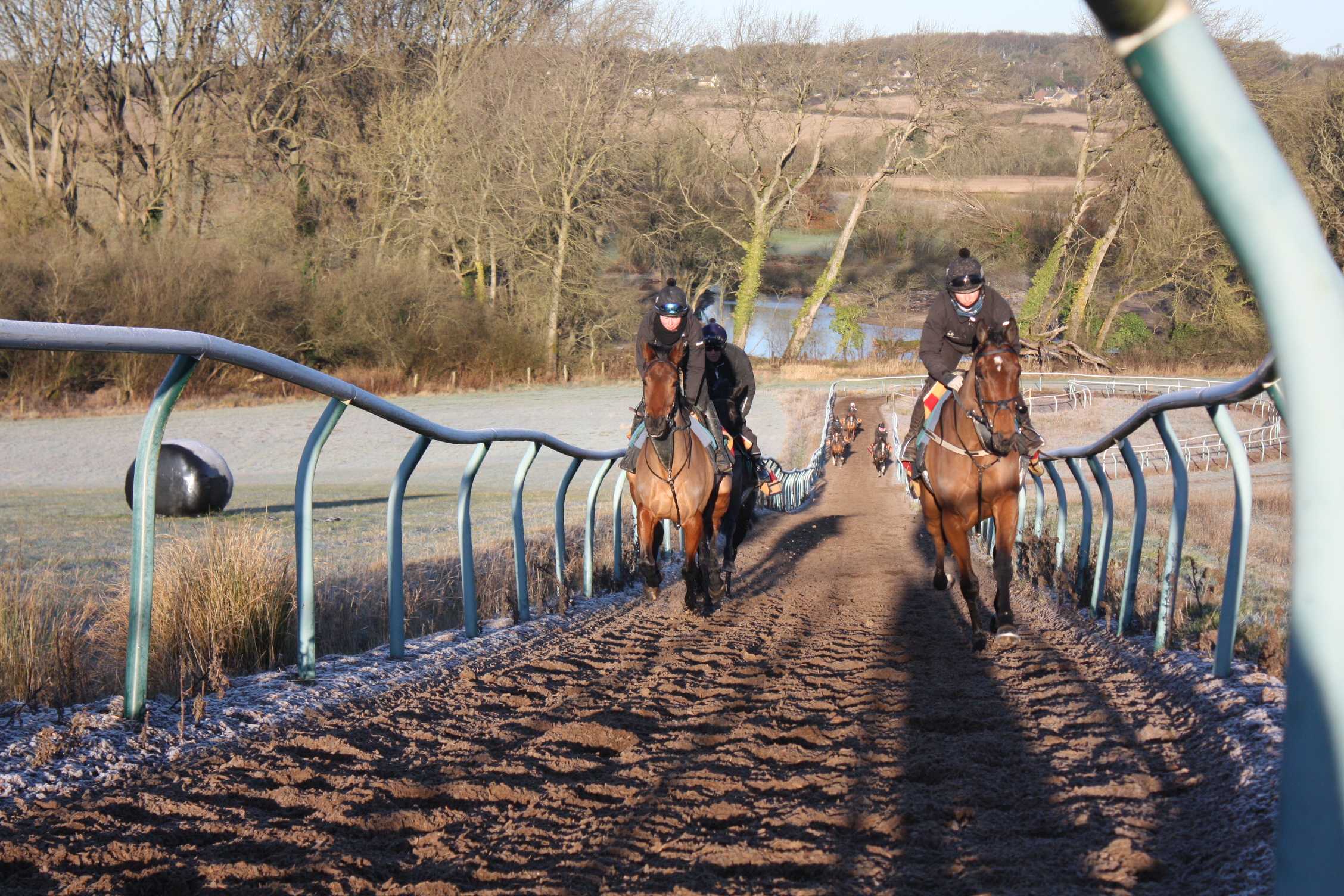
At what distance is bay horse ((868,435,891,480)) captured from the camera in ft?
90.9

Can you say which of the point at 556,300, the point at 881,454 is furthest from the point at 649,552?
the point at 556,300

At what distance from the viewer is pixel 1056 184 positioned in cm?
6384

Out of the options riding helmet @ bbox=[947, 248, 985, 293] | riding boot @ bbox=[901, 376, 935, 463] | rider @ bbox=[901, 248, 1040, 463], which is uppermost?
riding helmet @ bbox=[947, 248, 985, 293]

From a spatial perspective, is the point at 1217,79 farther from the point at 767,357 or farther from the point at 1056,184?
the point at 1056,184

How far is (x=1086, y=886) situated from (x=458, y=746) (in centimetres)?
210

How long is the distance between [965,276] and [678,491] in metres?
2.57

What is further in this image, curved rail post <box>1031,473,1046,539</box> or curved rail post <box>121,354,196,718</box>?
curved rail post <box>1031,473,1046,539</box>

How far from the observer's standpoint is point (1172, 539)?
17.9 feet

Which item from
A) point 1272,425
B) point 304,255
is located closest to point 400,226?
point 304,255

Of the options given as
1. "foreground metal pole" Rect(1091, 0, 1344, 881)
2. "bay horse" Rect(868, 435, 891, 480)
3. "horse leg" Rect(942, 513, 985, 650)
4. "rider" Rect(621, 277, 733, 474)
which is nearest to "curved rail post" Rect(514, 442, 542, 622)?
"rider" Rect(621, 277, 733, 474)

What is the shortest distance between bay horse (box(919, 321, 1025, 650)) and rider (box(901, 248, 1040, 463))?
10.9 inches

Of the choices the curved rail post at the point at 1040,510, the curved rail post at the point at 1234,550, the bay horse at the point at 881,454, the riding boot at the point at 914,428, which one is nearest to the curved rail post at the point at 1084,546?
the riding boot at the point at 914,428

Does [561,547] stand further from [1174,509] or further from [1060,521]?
[1060,521]

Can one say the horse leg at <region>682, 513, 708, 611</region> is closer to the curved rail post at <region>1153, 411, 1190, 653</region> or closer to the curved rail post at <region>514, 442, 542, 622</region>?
the curved rail post at <region>514, 442, 542, 622</region>
